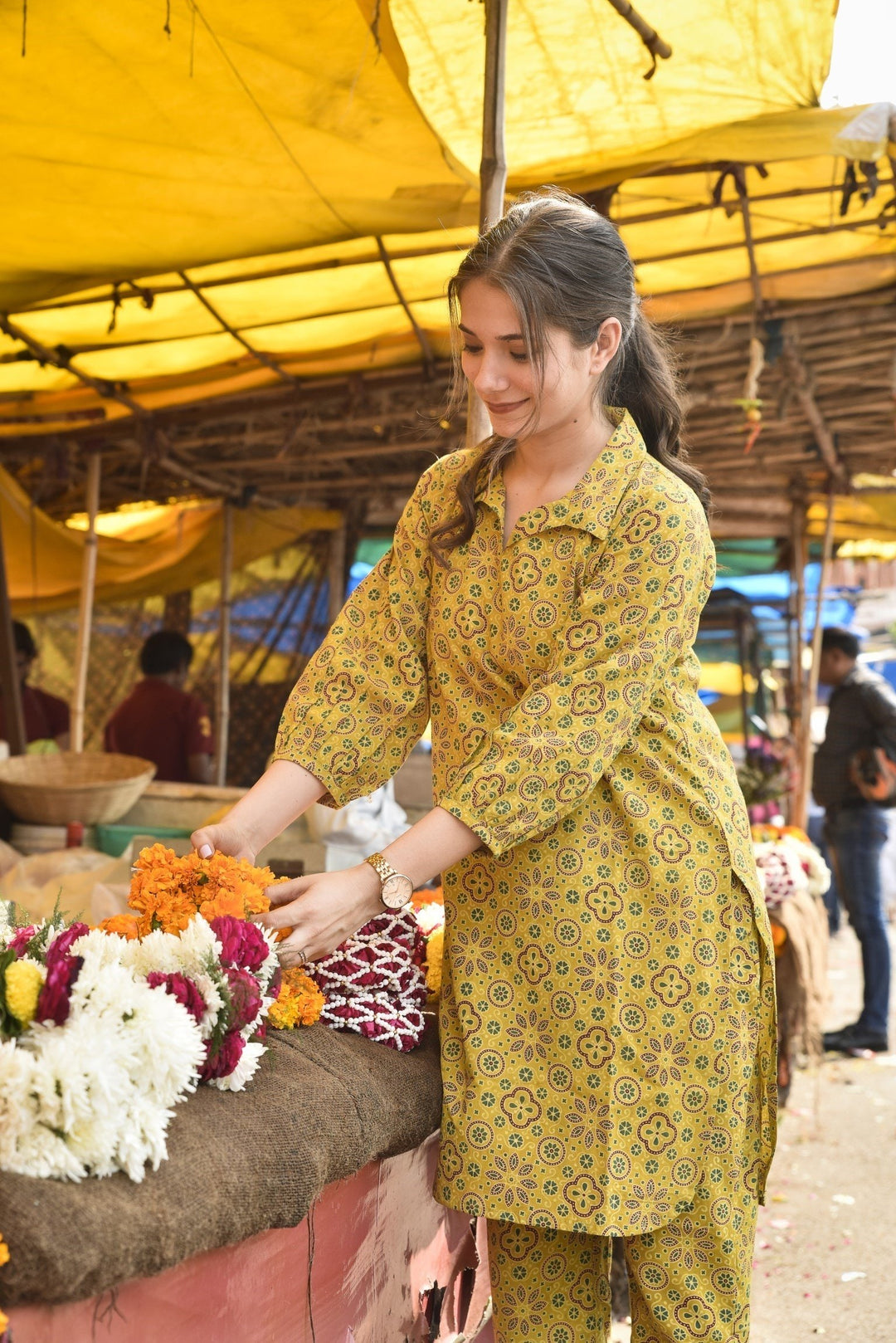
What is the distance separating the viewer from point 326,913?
66.0 inches

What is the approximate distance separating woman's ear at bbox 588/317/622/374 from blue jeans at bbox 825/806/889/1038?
5.22 m

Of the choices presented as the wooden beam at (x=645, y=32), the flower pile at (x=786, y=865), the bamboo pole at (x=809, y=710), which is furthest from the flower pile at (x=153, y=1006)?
the bamboo pole at (x=809, y=710)

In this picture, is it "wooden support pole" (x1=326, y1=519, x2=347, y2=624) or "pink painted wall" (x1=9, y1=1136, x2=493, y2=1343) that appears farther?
"wooden support pole" (x1=326, y1=519, x2=347, y2=624)


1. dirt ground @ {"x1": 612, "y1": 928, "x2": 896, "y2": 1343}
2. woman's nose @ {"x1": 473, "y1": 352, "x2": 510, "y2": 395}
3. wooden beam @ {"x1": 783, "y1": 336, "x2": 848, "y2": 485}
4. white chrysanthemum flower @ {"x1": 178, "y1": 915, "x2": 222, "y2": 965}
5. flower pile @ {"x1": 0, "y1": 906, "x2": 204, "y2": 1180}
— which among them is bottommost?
dirt ground @ {"x1": 612, "y1": 928, "x2": 896, "y2": 1343}

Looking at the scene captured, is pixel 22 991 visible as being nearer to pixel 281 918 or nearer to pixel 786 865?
pixel 281 918

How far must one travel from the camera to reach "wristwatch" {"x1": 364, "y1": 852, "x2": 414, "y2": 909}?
171cm

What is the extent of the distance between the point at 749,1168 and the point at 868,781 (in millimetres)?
4917

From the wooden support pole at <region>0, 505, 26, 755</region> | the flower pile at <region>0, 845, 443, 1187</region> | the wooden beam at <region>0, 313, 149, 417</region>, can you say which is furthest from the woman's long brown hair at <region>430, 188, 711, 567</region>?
the wooden support pole at <region>0, 505, 26, 755</region>

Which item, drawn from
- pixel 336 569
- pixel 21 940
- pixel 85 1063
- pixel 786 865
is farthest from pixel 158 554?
pixel 85 1063

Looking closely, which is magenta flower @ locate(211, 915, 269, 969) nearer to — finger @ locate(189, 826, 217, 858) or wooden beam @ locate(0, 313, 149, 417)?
finger @ locate(189, 826, 217, 858)

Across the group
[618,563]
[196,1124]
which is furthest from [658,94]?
[196,1124]

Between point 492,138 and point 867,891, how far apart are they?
15.9 feet

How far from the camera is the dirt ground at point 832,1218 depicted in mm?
3605

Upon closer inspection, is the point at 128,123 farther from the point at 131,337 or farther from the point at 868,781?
the point at 868,781
